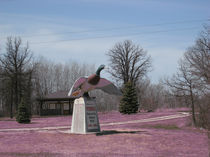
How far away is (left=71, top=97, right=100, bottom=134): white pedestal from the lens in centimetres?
1714

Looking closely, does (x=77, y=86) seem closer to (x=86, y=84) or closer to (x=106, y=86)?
(x=86, y=84)

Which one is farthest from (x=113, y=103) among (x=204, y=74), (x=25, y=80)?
(x=204, y=74)

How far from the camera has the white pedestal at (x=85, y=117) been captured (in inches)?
675

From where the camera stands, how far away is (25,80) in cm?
4675

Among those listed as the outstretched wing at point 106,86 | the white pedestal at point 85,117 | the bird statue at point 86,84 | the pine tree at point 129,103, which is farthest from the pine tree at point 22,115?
the outstretched wing at point 106,86

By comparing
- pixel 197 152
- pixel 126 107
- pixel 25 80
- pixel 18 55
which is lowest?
pixel 197 152

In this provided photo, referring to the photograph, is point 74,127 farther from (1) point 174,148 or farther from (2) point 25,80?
(2) point 25,80

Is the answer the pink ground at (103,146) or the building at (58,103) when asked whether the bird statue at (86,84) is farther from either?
the building at (58,103)

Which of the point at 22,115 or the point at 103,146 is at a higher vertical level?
the point at 22,115

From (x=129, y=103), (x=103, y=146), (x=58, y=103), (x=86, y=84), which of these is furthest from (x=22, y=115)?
(x=103, y=146)

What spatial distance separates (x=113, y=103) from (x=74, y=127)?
5538 centimetres

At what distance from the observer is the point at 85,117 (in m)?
17.1

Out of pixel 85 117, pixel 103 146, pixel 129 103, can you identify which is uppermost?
pixel 129 103

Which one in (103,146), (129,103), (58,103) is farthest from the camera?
(58,103)
